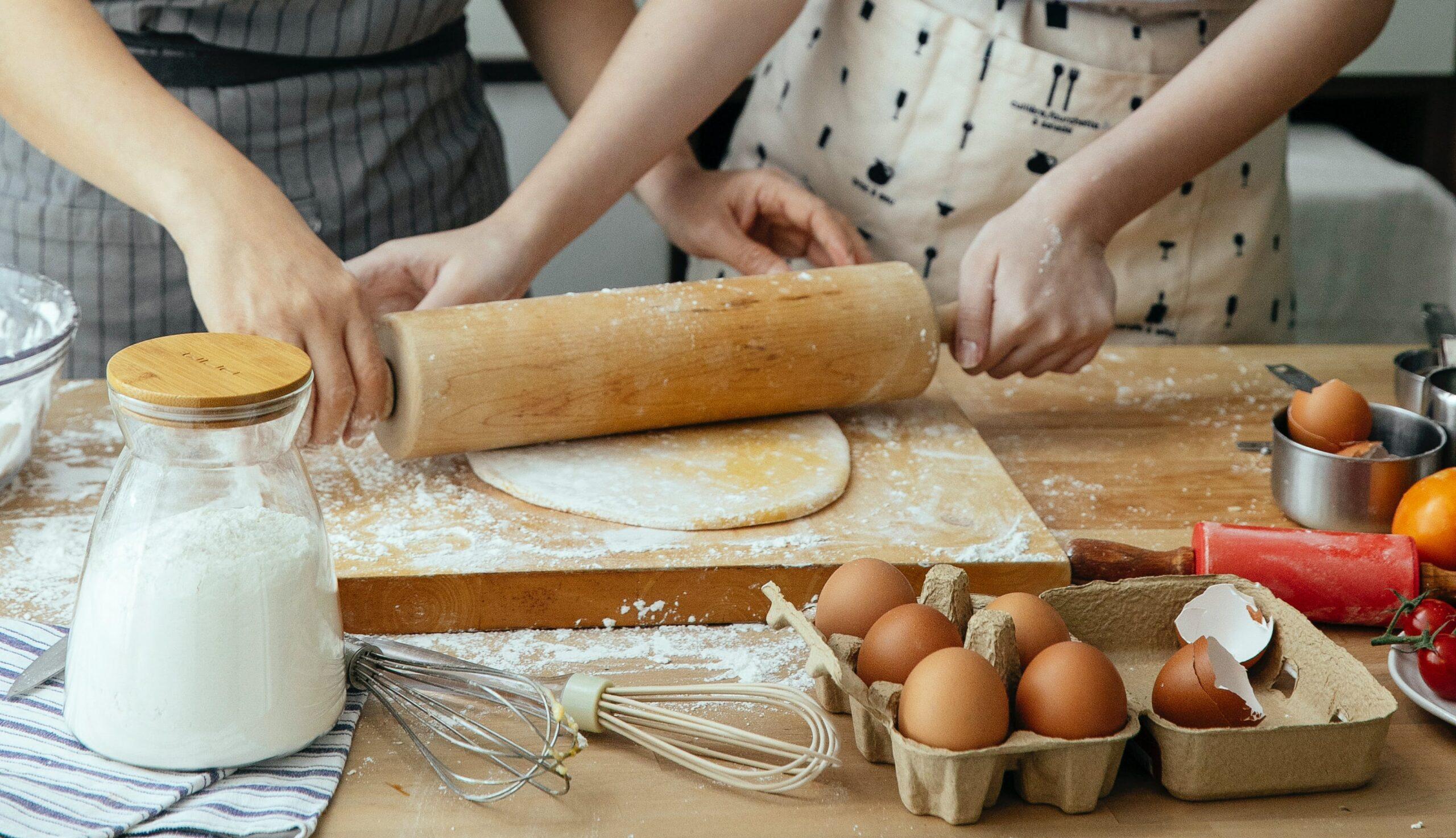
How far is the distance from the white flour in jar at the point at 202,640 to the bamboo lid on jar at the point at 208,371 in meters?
0.09

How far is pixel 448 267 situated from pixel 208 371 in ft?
1.88

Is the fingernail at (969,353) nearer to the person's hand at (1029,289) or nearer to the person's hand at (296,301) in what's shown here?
the person's hand at (1029,289)

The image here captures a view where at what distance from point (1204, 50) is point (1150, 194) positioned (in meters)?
0.16

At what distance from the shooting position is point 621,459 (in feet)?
3.67

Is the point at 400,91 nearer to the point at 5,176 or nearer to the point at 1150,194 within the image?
the point at 5,176

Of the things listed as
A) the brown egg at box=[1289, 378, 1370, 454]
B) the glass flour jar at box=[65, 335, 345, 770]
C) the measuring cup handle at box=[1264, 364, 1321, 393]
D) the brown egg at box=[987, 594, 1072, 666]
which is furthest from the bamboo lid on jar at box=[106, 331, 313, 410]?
the measuring cup handle at box=[1264, 364, 1321, 393]

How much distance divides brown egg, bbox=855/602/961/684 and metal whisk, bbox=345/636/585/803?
0.18 m

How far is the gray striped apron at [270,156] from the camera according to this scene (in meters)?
1.32

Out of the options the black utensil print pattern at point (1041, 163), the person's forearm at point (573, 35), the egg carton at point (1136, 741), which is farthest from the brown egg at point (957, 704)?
the person's forearm at point (573, 35)

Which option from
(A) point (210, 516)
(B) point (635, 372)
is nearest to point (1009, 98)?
(B) point (635, 372)

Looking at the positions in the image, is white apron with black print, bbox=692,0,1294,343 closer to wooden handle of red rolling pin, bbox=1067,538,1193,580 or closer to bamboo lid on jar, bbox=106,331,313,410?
wooden handle of red rolling pin, bbox=1067,538,1193,580

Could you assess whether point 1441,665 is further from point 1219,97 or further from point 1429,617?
point 1219,97

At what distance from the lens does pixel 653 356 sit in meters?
1.12

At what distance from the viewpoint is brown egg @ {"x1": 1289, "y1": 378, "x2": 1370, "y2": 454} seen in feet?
3.37
